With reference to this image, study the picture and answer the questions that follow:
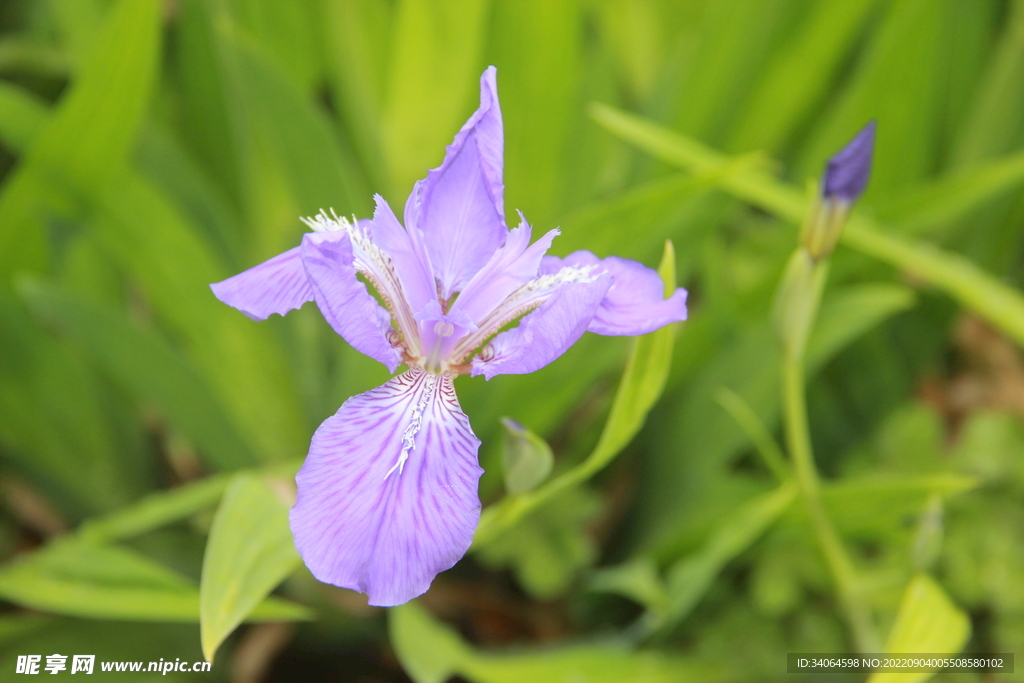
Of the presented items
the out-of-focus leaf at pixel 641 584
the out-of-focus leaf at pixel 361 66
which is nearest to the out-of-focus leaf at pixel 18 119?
the out-of-focus leaf at pixel 361 66

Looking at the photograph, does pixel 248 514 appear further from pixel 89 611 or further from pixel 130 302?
pixel 130 302

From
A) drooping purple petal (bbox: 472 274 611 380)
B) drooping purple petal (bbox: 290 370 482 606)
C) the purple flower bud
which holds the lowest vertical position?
drooping purple petal (bbox: 290 370 482 606)

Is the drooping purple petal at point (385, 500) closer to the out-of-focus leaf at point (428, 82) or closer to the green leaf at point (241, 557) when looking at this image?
the green leaf at point (241, 557)

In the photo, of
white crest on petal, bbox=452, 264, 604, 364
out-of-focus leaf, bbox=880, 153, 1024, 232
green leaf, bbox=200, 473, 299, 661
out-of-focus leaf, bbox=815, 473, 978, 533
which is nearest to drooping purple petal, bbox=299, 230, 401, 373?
white crest on petal, bbox=452, 264, 604, 364

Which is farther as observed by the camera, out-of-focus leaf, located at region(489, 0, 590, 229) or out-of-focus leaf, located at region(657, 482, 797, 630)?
out-of-focus leaf, located at region(489, 0, 590, 229)

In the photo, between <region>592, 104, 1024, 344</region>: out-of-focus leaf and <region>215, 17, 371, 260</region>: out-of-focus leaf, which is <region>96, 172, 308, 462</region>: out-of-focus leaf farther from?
<region>592, 104, 1024, 344</region>: out-of-focus leaf

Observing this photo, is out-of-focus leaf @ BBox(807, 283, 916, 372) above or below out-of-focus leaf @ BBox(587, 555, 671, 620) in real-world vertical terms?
above
